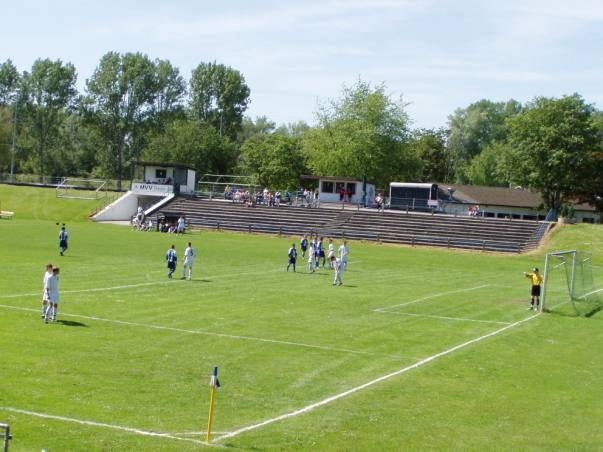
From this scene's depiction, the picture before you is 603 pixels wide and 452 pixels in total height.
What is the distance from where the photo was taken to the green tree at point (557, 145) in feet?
263

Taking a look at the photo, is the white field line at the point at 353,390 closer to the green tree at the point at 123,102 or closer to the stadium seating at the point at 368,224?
the stadium seating at the point at 368,224

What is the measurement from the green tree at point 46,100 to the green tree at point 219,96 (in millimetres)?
18703

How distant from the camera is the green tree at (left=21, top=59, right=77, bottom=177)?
116m

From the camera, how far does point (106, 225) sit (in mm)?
73375

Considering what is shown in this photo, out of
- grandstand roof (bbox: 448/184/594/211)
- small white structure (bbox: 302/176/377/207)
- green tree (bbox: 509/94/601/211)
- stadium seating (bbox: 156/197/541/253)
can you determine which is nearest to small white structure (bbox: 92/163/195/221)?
stadium seating (bbox: 156/197/541/253)

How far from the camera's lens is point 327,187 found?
277ft

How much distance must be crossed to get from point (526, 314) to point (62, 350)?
18798 mm

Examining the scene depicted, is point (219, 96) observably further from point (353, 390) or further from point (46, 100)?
point (353, 390)

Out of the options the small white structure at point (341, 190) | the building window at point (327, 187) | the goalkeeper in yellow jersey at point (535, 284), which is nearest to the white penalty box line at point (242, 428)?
the goalkeeper in yellow jersey at point (535, 284)

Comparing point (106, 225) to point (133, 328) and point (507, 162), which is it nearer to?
point (507, 162)

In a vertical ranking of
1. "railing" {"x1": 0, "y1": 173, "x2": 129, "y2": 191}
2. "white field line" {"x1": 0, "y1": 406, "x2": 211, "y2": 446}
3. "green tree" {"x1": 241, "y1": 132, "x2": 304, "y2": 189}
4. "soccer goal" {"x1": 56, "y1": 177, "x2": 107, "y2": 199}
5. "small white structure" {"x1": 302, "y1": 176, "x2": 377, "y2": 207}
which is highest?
"green tree" {"x1": 241, "y1": 132, "x2": 304, "y2": 189}

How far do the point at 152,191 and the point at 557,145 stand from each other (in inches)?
1580

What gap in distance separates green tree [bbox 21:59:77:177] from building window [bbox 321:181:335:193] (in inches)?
1974

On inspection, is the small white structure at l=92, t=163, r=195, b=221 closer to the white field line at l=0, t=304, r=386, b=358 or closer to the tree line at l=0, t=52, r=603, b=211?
the tree line at l=0, t=52, r=603, b=211
